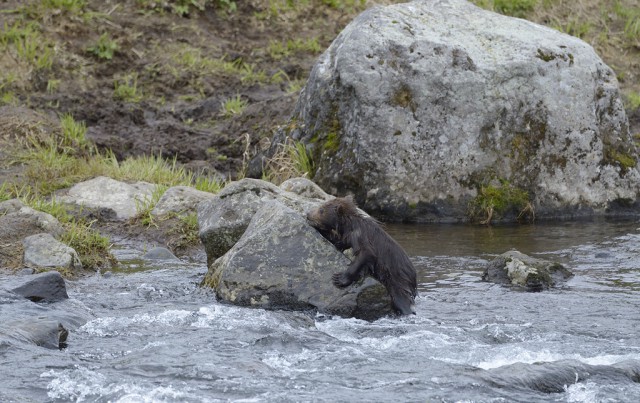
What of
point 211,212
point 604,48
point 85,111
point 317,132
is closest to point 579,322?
point 211,212

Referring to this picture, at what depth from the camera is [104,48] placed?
54.0 feet

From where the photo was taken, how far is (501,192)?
11.9 meters

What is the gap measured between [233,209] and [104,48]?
8.14m

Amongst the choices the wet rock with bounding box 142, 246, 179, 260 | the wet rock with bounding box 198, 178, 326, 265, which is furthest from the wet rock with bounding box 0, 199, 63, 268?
the wet rock with bounding box 198, 178, 326, 265

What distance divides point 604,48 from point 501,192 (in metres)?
7.07

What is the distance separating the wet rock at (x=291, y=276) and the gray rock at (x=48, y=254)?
1856 mm

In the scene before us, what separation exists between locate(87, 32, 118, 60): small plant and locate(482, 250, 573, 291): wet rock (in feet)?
30.6

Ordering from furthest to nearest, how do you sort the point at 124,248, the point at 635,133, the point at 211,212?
1. the point at 635,133
2. the point at 124,248
3. the point at 211,212

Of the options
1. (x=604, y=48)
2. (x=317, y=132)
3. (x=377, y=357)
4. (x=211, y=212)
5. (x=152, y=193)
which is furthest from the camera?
(x=604, y=48)

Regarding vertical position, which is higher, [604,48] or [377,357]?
[604,48]

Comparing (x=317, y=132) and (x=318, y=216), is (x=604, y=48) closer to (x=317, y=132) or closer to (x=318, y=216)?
(x=317, y=132)

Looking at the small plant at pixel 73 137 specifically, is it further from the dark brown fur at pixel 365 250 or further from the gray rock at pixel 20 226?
the dark brown fur at pixel 365 250

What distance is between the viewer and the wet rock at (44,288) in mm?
8117

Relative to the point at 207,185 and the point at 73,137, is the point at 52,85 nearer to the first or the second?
the point at 73,137
